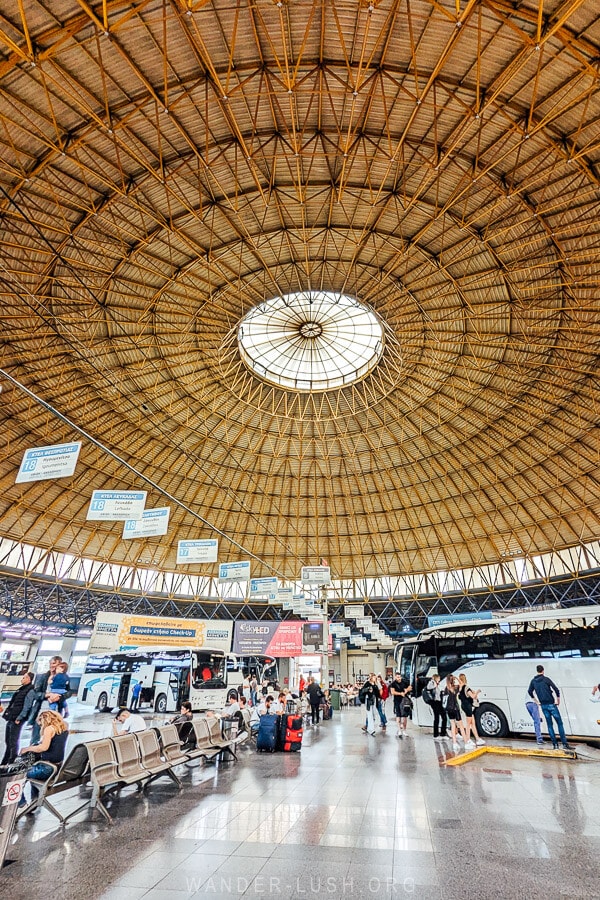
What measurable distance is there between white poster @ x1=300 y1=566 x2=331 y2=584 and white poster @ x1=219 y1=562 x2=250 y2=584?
399cm

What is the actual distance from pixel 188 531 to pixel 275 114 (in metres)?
38.9

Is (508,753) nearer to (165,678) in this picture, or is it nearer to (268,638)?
(165,678)

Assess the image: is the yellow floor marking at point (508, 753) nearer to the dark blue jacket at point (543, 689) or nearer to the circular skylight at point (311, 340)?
the dark blue jacket at point (543, 689)

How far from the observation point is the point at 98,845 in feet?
23.7

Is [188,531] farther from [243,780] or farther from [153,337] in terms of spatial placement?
[243,780]

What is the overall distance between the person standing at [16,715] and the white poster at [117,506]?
28.9ft

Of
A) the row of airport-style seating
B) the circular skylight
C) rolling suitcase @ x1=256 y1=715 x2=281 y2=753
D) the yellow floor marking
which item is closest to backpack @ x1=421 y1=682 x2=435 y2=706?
the yellow floor marking

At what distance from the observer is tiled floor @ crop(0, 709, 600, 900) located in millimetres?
5809

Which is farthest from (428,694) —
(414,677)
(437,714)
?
(437,714)

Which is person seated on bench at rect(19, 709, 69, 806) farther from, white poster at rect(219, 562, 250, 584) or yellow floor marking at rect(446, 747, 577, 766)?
white poster at rect(219, 562, 250, 584)

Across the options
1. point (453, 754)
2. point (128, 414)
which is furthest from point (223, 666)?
point (453, 754)

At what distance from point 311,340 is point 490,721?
28.1 metres

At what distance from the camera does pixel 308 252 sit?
29.2 m

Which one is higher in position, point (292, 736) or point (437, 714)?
point (437, 714)
